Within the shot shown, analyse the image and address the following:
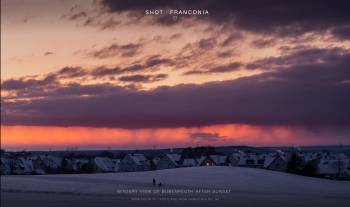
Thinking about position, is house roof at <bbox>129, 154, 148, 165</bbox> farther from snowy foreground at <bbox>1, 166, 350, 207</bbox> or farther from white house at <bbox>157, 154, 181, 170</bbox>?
snowy foreground at <bbox>1, 166, 350, 207</bbox>

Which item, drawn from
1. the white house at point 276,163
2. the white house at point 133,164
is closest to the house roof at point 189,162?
the white house at point 133,164

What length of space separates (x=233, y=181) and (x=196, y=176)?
14.9 ft

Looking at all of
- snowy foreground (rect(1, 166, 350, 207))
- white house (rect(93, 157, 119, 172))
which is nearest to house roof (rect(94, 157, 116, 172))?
white house (rect(93, 157, 119, 172))

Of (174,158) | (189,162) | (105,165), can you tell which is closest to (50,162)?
(105,165)

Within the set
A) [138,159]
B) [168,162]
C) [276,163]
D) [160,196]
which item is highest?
[138,159]

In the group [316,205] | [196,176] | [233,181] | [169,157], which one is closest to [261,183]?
[233,181]

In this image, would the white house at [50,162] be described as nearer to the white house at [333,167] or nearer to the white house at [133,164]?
the white house at [133,164]

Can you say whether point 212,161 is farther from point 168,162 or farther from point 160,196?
point 160,196

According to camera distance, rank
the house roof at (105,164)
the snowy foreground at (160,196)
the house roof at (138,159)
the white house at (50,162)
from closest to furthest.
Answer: the snowy foreground at (160,196)
the house roof at (105,164)
the house roof at (138,159)
the white house at (50,162)

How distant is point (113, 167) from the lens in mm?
80375

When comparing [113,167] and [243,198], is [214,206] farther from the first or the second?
[113,167]

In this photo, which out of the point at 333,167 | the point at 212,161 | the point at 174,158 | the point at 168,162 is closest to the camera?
the point at 333,167

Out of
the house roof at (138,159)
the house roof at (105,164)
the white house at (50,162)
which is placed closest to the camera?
the house roof at (105,164)

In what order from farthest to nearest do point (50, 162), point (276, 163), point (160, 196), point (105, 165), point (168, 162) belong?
point (50, 162), point (105, 165), point (168, 162), point (276, 163), point (160, 196)
